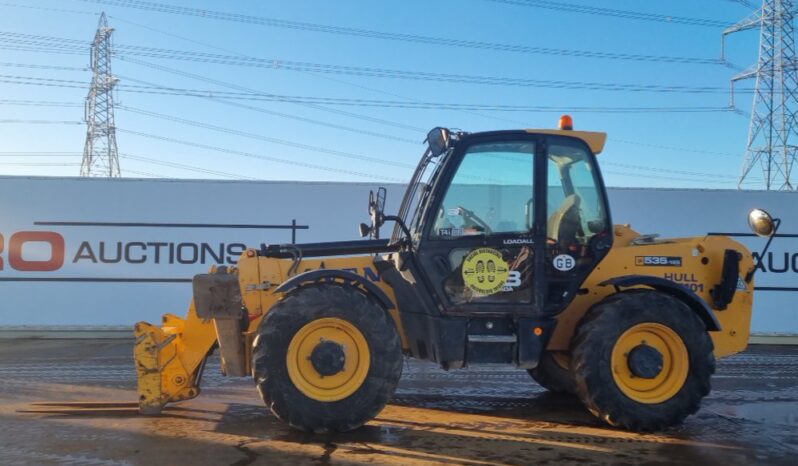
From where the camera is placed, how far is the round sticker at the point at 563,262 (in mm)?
5156

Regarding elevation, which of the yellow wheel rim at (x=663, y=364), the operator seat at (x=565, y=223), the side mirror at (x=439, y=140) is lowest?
the yellow wheel rim at (x=663, y=364)

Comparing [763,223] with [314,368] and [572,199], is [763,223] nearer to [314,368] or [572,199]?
[572,199]

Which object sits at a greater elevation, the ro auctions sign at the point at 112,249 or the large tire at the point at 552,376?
the ro auctions sign at the point at 112,249

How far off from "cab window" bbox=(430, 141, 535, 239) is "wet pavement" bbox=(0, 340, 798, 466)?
3.62 ft

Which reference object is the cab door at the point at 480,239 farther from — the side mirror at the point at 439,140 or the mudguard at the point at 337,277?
the mudguard at the point at 337,277

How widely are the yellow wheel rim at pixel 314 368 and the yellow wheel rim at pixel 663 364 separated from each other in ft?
6.31

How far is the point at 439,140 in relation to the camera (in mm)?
5242

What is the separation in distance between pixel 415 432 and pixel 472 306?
3.41 ft

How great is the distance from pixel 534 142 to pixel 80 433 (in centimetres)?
405

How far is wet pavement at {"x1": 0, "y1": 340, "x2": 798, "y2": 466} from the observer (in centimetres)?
436

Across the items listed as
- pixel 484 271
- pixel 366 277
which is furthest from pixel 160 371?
pixel 484 271

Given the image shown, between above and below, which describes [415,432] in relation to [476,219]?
below

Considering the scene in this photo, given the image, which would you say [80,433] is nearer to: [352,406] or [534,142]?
[352,406]

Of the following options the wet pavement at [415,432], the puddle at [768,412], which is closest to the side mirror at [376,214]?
the wet pavement at [415,432]
